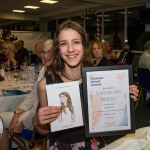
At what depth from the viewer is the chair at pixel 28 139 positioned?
7.75ft

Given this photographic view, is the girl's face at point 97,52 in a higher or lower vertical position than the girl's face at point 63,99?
higher

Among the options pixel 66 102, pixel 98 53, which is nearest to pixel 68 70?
pixel 66 102

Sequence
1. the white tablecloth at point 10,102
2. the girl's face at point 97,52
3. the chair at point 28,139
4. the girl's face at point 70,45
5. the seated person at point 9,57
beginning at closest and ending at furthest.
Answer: the girl's face at point 70,45
the chair at point 28,139
the white tablecloth at point 10,102
the girl's face at point 97,52
the seated person at point 9,57

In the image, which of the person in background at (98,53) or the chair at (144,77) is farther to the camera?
the chair at (144,77)

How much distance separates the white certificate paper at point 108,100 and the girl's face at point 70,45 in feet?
0.71

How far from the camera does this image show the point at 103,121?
1.29 m

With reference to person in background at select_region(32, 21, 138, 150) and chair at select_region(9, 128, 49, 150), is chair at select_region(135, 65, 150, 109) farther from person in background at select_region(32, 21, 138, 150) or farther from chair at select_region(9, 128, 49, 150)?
person in background at select_region(32, 21, 138, 150)

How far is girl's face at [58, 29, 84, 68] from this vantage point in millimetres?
1411

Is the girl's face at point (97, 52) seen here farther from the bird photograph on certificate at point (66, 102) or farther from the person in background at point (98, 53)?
the bird photograph on certificate at point (66, 102)

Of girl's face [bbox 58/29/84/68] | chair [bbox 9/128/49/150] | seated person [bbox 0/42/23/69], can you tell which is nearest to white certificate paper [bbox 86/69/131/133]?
girl's face [bbox 58/29/84/68]

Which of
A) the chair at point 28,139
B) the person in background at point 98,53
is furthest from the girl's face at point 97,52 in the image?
the chair at point 28,139

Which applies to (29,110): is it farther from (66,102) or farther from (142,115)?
(142,115)

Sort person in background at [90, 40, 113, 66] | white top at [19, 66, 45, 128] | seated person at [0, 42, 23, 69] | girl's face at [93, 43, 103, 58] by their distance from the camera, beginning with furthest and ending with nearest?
1. seated person at [0, 42, 23, 69]
2. girl's face at [93, 43, 103, 58]
3. person in background at [90, 40, 113, 66]
4. white top at [19, 66, 45, 128]

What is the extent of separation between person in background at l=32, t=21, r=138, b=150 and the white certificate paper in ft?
0.20
